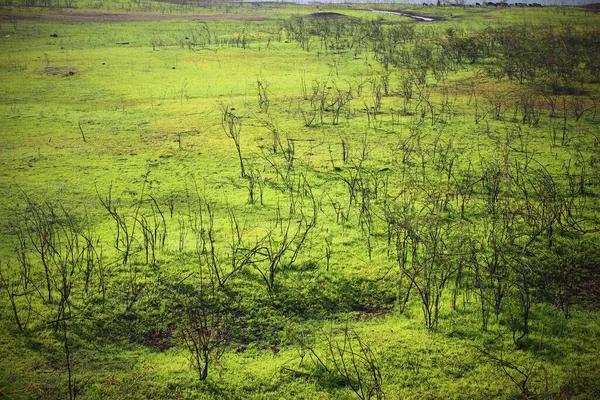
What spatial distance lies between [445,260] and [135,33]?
1465cm

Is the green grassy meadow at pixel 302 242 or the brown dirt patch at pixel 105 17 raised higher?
the brown dirt patch at pixel 105 17

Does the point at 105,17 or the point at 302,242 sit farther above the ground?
the point at 105,17

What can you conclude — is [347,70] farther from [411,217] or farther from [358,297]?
[358,297]

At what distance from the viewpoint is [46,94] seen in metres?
8.37

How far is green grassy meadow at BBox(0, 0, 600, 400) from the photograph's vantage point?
2590 mm

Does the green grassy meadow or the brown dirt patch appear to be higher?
the brown dirt patch

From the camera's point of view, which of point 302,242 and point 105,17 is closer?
point 302,242

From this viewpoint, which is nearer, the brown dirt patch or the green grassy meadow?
the green grassy meadow

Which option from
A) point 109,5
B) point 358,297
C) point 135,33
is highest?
point 109,5

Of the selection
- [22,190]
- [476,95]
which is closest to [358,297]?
[22,190]

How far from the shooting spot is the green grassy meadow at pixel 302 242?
2590 mm

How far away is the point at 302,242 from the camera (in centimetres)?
363

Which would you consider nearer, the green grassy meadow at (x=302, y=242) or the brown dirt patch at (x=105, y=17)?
the green grassy meadow at (x=302, y=242)

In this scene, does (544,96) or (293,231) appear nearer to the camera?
(293,231)
